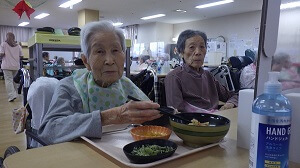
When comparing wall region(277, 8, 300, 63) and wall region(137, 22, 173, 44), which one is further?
wall region(137, 22, 173, 44)

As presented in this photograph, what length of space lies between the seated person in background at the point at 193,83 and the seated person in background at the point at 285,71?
1085mm

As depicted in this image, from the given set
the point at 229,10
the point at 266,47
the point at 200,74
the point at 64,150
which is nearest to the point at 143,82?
the point at 200,74

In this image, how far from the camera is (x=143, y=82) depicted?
7.86 feet

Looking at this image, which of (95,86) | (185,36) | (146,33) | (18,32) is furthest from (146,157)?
(18,32)

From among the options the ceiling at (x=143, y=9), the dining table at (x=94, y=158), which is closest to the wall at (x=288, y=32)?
the dining table at (x=94, y=158)

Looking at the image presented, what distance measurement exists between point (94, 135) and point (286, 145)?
549 mm

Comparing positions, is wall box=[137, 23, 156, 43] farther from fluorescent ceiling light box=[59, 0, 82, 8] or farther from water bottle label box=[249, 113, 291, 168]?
water bottle label box=[249, 113, 291, 168]

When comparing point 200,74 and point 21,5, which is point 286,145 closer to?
point 200,74

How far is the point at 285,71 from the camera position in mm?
569

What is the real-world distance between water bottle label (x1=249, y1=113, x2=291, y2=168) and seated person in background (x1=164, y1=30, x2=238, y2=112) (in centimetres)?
117

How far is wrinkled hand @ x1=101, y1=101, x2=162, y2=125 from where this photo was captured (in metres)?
0.82

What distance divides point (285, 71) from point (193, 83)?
124 centimetres

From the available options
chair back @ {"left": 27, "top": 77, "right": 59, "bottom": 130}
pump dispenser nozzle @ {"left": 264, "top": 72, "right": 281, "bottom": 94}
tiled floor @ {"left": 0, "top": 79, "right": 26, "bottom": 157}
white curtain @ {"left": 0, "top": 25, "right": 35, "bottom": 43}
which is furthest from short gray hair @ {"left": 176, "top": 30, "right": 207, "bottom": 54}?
white curtain @ {"left": 0, "top": 25, "right": 35, "bottom": 43}

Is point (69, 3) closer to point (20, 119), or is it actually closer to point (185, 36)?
point (185, 36)
